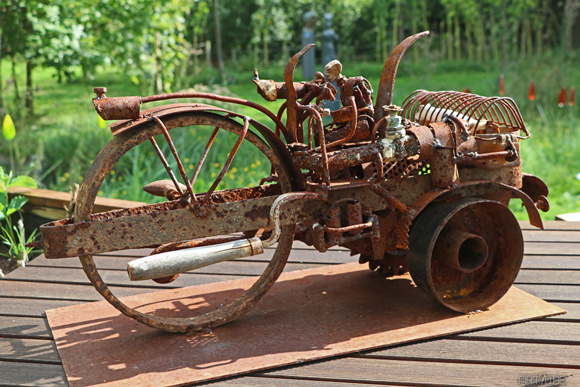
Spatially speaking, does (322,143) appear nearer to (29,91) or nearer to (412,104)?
(412,104)

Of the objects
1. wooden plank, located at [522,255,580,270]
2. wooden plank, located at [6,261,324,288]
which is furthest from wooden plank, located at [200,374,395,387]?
wooden plank, located at [522,255,580,270]

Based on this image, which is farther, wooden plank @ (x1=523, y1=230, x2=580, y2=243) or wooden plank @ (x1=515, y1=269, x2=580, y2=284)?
wooden plank @ (x1=523, y1=230, x2=580, y2=243)

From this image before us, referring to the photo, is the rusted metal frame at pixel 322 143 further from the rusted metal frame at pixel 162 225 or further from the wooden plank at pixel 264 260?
the wooden plank at pixel 264 260

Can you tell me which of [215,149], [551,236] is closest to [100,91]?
[551,236]

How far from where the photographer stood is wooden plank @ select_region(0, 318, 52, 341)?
2.82 metres

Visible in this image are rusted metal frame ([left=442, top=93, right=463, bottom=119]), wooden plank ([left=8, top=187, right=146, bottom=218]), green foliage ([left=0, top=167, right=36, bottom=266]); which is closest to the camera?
rusted metal frame ([left=442, top=93, right=463, bottom=119])

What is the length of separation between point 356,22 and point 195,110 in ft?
39.7

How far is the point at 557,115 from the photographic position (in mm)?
6695

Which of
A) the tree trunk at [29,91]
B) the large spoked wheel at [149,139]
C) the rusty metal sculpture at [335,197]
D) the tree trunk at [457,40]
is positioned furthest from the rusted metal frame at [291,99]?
the tree trunk at [457,40]

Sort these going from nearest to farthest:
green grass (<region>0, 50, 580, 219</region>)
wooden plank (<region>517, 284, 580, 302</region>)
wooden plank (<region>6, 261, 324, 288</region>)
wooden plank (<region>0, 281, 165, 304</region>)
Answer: wooden plank (<region>517, 284, 580, 302</region>), wooden plank (<region>0, 281, 165, 304</region>), wooden plank (<region>6, 261, 324, 288</region>), green grass (<region>0, 50, 580, 219</region>)

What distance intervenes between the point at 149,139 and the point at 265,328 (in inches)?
36.2

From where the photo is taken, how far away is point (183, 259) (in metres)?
2.39

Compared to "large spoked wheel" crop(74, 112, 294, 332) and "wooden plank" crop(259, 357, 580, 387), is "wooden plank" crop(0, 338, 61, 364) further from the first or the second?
"wooden plank" crop(259, 357, 580, 387)

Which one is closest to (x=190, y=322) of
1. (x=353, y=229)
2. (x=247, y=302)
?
(x=247, y=302)
